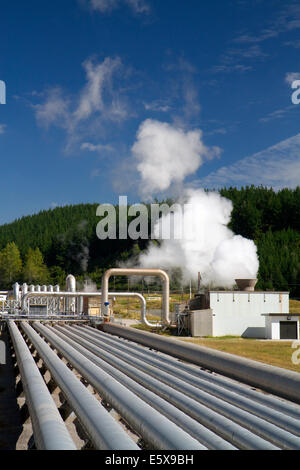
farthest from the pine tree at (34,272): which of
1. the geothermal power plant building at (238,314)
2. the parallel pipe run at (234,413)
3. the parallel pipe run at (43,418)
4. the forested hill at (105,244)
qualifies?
the parallel pipe run at (43,418)

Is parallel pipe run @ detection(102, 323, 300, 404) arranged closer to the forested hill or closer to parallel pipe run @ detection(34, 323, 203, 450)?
parallel pipe run @ detection(34, 323, 203, 450)

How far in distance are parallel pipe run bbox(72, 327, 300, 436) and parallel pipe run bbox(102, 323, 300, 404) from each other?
Result: 0.59 metres

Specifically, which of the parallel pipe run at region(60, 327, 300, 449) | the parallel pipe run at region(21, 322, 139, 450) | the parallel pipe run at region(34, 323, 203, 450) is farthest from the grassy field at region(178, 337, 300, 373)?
the parallel pipe run at region(21, 322, 139, 450)

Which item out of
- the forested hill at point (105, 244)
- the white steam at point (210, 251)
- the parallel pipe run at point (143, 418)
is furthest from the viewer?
the forested hill at point (105, 244)

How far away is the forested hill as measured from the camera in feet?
315

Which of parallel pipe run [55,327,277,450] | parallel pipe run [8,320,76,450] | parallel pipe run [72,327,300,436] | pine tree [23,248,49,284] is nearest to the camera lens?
parallel pipe run [8,320,76,450]


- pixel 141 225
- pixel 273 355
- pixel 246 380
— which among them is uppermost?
pixel 141 225

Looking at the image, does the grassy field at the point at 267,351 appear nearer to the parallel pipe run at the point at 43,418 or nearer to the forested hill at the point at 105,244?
the parallel pipe run at the point at 43,418

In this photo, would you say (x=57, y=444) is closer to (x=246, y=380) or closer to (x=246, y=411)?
(x=246, y=411)

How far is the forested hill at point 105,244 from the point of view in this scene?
95938 mm

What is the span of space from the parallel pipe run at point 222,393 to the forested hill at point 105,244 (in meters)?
76.6
